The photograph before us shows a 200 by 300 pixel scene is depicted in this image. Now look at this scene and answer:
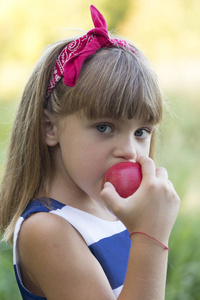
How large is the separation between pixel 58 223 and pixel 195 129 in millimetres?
3675

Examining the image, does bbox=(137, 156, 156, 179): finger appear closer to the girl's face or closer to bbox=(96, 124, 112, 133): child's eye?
the girl's face

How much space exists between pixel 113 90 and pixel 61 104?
0.22m

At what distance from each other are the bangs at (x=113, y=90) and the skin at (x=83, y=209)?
0.12 ft

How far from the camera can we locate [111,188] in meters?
1.54

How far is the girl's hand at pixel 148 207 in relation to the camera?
4.86ft

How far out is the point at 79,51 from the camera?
1.79 meters

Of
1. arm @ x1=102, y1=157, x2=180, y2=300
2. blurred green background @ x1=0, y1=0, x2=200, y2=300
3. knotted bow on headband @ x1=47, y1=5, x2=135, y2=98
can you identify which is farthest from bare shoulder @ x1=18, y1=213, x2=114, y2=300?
blurred green background @ x1=0, y1=0, x2=200, y2=300

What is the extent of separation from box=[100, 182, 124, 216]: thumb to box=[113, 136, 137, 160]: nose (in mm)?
138

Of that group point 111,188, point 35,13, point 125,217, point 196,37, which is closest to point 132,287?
point 125,217

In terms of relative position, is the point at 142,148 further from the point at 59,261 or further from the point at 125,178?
the point at 59,261

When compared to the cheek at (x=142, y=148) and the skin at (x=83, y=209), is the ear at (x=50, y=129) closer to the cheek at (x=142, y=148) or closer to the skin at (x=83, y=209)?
the skin at (x=83, y=209)

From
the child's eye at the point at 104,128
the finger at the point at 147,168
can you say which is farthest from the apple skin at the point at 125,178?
the child's eye at the point at 104,128

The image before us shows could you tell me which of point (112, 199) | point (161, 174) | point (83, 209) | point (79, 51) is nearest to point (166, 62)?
point (79, 51)

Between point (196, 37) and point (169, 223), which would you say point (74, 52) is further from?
point (196, 37)
